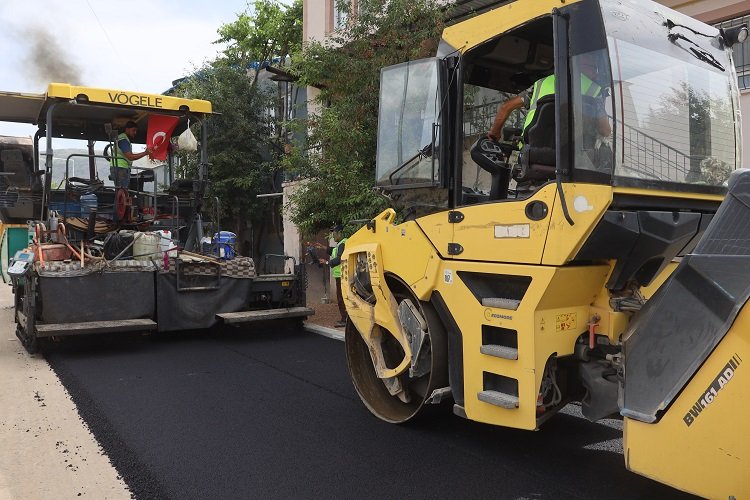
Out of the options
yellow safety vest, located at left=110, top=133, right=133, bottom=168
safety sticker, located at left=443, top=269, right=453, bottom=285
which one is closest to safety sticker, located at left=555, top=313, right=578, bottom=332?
safety sticker, located at left=443, top=269, right=453, bottom=285

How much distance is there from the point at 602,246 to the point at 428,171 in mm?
1244

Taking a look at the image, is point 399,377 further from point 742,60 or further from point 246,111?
point 246,111

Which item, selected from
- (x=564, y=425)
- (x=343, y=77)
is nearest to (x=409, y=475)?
(x=564, y=425)

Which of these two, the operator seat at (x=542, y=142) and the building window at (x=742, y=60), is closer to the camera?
the operator seat at (x=542, y=142)

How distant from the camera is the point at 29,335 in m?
6.95

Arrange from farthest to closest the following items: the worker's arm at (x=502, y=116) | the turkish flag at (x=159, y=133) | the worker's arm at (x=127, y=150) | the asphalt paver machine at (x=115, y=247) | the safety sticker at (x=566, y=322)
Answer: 1. the turkish flag at (x=159, y=133)
2. the worker's arm at (x=127, y=150)
3. the asphalt paver machine at (x=115, y=247)
4. the worker's arm at (x=502, y=116)
5. the safety sticker at (x=566, y=322)

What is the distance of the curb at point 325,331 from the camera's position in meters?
8.14

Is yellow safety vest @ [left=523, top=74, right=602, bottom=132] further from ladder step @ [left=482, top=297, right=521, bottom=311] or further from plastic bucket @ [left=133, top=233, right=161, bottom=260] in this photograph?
plastic bucket @ [left=133, top=233, right=161, bottom=260]

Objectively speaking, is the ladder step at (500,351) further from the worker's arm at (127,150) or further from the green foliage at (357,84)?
the worker's arm at (127,150)

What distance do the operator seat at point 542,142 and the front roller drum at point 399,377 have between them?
1.15 metres

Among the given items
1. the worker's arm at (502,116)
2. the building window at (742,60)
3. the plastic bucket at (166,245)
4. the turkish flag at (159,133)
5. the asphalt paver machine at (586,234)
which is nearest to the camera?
the asphalt paver machine at (586,234)

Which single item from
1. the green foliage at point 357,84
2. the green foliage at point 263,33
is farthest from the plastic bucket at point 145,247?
the green foliage at point 263,33

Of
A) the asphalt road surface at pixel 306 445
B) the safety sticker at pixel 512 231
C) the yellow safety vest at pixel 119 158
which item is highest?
the yellow safety vest at pixel 119 158

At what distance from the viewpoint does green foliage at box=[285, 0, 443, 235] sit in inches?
310
